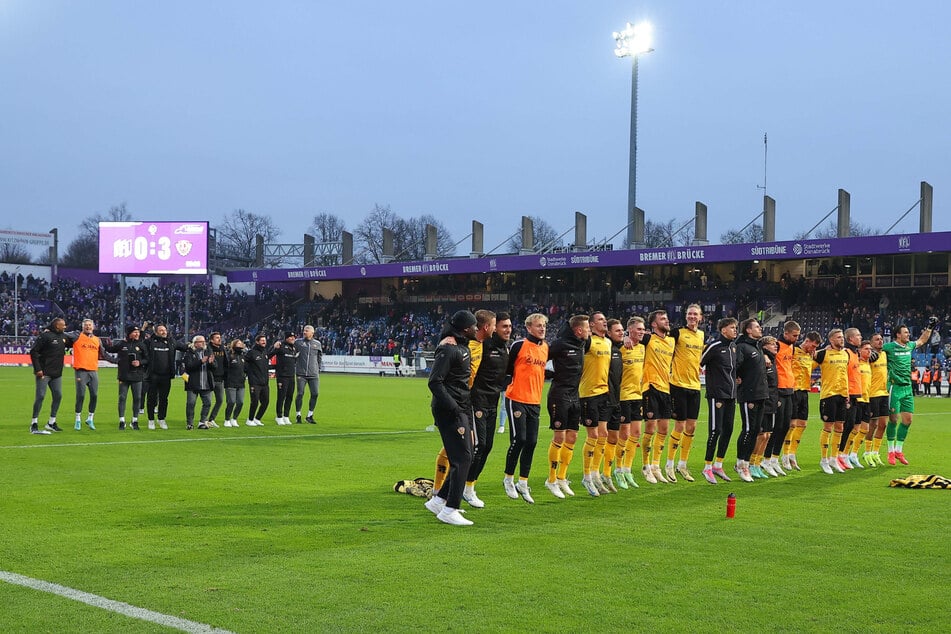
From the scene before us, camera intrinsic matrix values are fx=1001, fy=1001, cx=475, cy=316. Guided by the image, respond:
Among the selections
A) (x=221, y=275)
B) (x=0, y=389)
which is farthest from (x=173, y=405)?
(x=221, y=275)

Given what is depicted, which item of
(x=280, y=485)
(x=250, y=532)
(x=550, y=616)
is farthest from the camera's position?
(x=280, y=485)

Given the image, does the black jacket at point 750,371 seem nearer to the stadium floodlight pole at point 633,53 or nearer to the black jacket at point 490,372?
the black jacket at point 490,372

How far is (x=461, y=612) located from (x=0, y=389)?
3143cm

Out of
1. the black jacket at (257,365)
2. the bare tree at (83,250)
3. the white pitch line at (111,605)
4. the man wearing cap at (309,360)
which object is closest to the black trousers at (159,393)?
the black jacket at (257,365)

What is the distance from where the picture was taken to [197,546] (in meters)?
8.23

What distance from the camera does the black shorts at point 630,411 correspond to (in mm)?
12562

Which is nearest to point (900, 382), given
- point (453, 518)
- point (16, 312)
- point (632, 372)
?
point (632, 372)

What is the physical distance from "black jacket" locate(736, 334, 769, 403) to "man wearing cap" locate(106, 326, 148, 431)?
1226 cm

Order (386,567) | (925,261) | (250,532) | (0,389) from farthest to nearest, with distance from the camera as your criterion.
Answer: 1. (925,261)
2. (0,389)
3. (250,532)
4. (386,567)

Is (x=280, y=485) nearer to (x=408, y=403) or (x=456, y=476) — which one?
(x=456, y=476)

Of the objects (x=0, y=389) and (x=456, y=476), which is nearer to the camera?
(x=456, y=476)

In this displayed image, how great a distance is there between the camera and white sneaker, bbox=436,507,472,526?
9.38m

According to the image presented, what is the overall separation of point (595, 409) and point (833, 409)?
16.6ft

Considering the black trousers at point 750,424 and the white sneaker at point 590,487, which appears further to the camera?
the black trousers at point 750,424
